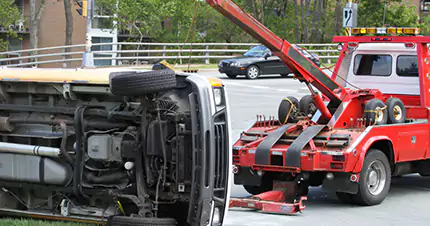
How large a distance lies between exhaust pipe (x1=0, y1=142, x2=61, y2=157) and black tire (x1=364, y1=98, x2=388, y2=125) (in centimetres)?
488

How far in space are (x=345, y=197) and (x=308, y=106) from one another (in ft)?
5.37

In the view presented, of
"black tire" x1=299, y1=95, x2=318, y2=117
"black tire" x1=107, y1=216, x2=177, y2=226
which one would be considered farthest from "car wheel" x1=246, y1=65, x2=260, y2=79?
"black tire" x1=107, y1=216, x2=177, y2=226

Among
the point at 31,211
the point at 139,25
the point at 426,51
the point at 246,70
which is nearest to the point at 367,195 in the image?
the point at 426,51

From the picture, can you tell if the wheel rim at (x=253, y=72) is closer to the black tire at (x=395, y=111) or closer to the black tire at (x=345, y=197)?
the black tire at (x=395, y=111)

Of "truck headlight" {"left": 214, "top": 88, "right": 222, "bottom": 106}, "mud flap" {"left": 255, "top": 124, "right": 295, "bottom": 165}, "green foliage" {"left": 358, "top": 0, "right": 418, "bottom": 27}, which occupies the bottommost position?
"mud flap" {"left": 255, "top": 124, "right": 295, "bottom": 165}

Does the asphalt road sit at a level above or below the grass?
below

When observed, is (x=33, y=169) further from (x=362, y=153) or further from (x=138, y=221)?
(x=362, y=153)

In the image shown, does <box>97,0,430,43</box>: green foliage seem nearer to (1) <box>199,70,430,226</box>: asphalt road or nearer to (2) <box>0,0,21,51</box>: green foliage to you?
(2) <box>0,0,21,51</box>: green foliage

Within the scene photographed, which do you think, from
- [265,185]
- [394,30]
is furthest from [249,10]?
[265,185]

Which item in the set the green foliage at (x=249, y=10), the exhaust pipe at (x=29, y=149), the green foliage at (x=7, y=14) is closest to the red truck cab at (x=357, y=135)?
the exhaust pipe at (x=29, y=149)

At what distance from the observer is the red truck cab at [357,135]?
33.8 feet

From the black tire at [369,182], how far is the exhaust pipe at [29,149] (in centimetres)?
431

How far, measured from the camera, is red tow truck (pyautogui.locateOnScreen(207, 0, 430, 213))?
10250 mm

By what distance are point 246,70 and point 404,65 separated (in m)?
20.3
